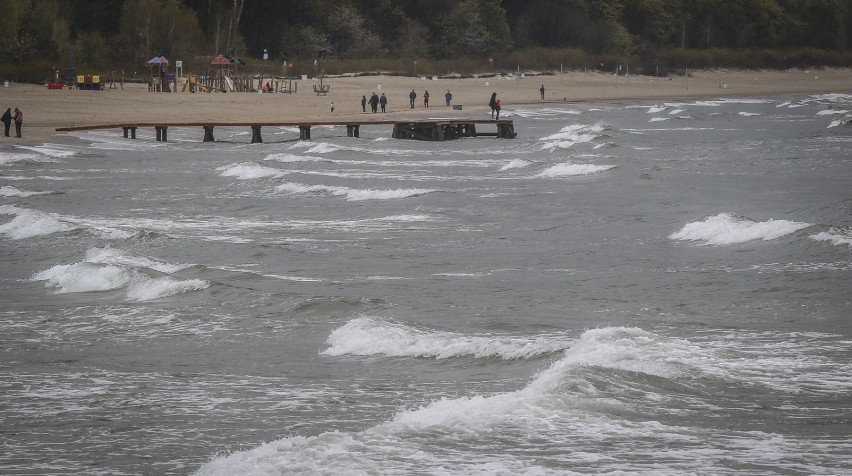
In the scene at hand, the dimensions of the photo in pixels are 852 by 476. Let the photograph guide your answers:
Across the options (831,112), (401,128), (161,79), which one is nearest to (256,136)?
(401,128)

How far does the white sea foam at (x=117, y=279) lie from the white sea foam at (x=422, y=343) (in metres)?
4.09

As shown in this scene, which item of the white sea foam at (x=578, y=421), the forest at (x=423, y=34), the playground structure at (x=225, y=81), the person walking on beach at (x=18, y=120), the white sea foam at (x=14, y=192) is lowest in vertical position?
the white sea foam at (x=14, y=192)

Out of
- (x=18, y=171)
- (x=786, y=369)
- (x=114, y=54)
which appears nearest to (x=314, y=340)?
(x=786, y=369)

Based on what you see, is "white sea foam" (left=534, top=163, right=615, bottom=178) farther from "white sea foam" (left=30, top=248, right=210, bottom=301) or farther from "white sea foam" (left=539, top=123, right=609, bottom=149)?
"white sea foam" (left=30, top=248, right=210, bottom=301)

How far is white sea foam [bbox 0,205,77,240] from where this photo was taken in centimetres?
2464

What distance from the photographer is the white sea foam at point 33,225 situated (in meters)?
24.6

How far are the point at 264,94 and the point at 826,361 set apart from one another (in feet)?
220

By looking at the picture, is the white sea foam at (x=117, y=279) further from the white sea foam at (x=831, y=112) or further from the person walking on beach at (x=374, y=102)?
the white sea foam at (x=831, y=112)

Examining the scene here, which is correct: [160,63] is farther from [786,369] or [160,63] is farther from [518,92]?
[786,369]

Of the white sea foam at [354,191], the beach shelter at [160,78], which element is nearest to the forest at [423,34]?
the beach shelter at [160,78]

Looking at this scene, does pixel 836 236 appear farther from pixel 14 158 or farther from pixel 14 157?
pixel 14 157

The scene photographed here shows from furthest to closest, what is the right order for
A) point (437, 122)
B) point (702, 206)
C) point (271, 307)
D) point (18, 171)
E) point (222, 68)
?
point (222, 68), point (437, 122), point (18, 171), point (702, 206), point (271, 307)

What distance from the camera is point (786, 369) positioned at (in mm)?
12586

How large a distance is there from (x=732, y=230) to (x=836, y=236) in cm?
220
